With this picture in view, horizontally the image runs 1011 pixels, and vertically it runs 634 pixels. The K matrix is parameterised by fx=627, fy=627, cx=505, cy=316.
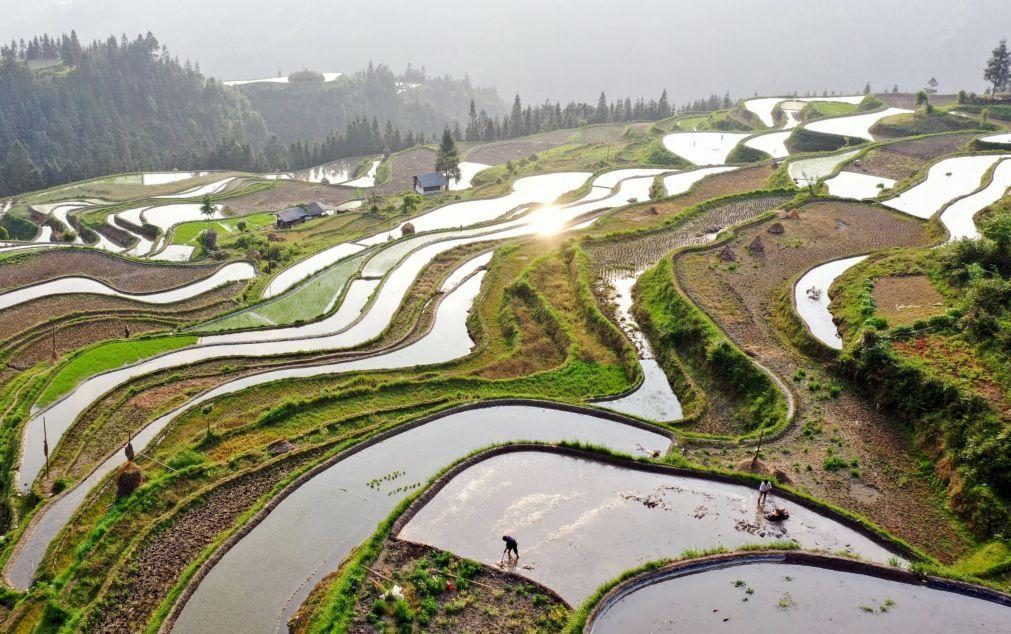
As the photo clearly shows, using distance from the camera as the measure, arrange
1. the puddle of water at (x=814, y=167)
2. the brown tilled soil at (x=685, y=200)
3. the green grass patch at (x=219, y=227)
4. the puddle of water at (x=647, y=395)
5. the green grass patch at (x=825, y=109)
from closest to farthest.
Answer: the puddle of water at (x=647, y=395), the brown tilled soil at (x=685, y=200), the puddle of water at (x=814, y=167), the green grass patch at (x=219, y=227), the green grass patch at (x=825, y=109)

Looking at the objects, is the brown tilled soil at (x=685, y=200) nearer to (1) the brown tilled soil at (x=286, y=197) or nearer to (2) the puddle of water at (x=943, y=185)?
(2) the puddle of water at (x=943, y=185)

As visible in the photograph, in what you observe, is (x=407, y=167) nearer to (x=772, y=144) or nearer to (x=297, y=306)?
(x=772, y=144)

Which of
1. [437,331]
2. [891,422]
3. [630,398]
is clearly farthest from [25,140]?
[891,422]

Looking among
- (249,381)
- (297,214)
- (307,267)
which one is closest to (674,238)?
(307,267)

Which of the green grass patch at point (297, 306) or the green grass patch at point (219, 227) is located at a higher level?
the green grass patch at point (219, 227)

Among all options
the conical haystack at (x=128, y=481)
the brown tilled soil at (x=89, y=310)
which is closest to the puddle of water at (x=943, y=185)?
the conical haystack at (x=128, y=481)

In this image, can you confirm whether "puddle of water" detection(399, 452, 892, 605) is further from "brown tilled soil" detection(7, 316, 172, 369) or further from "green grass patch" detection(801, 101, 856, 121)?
"green grass patch" detection(801, 101, 856, 121)

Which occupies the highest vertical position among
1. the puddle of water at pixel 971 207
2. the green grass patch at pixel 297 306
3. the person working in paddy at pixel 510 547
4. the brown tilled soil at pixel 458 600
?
the puddle of water at pixel 971 207

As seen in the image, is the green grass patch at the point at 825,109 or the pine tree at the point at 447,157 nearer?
the pine tree at the point at 447,157
